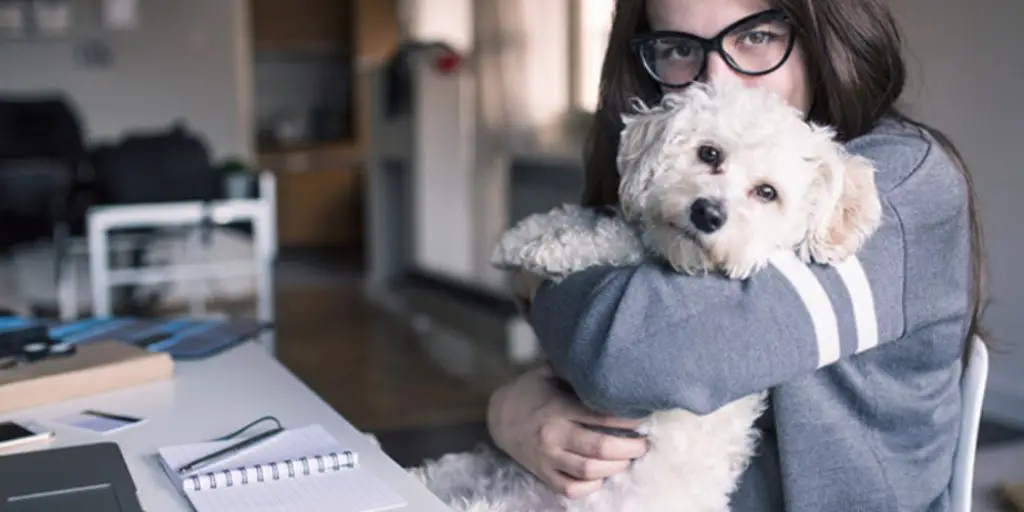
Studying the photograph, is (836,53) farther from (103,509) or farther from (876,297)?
(103,509)

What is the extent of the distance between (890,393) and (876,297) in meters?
0.15

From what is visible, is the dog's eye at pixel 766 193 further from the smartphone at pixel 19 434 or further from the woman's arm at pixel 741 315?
the smartphone at pixel 19 434

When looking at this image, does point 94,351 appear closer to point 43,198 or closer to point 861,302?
point 861,302

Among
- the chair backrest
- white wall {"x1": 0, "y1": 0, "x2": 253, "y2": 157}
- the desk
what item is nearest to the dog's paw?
the chair backrest

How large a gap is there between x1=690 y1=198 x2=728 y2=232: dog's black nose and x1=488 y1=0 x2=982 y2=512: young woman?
7cm

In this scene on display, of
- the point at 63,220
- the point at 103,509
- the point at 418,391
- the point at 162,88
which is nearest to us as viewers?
the point at 103,509

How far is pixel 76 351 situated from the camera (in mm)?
1481

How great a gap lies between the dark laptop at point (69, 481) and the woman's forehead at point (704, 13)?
2.55ft

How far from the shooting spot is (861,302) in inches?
39.8

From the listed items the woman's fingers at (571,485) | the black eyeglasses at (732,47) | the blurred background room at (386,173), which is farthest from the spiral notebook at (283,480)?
the blurred background room at (386,173)

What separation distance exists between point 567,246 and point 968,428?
Answer: 515 millimetres

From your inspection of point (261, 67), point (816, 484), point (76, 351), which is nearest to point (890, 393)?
point (816, 484)

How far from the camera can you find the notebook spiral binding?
1.00 meters

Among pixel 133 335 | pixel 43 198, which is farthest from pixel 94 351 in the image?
pixel 43 198
